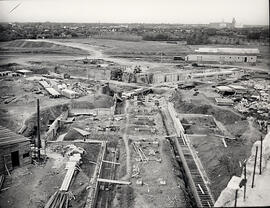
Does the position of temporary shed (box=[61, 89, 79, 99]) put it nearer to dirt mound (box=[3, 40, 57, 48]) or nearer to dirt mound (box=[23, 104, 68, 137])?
dirt mound (box=[23, 104, 68, 137])

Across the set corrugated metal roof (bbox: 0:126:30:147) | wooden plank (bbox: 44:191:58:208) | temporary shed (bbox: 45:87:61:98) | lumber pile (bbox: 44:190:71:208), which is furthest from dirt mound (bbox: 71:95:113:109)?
wooden plank (bbox: 44:191:58:208)

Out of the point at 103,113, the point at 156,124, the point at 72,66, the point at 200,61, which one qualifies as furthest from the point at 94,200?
the point at 200,61

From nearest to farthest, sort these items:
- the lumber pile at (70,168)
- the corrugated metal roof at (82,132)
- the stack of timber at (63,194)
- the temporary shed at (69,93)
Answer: the stack of timber at (63,194), the lumber pile at (70,168), the corrugated metal roof at (82,132), the temporary shed at (69,93)

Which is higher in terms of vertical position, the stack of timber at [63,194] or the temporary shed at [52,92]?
the temporary shed at [52,92]

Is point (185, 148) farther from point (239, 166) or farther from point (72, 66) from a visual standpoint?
point (72, 66)

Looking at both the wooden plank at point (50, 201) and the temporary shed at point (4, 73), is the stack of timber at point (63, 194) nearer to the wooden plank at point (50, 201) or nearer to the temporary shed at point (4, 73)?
the wooden plank at point (50, 201)

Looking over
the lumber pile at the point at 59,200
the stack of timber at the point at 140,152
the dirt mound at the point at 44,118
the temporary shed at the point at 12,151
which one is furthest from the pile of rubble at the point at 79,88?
the lumber pile at the point at 59,200
